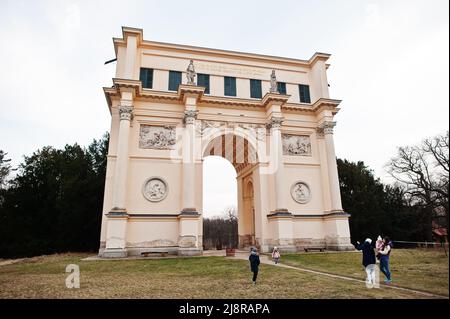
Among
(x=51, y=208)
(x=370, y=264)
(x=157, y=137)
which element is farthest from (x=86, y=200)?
(x=370, y=264)

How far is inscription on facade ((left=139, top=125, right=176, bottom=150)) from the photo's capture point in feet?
78.9

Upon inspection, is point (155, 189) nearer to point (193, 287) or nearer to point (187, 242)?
point (187, 242)

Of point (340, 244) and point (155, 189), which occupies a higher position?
point (155, 189)

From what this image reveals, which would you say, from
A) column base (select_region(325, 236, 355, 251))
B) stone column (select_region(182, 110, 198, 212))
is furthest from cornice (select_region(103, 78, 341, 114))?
column base (select_region(325, 236, 355, 251))

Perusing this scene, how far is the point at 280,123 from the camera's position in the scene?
2538 cm

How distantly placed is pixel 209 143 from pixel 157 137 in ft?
14.4

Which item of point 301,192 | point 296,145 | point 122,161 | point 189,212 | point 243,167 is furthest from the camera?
point 243,167

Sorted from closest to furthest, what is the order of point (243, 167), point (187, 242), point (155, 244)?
point (187, 242) < point (155, 244) < point (243, 167)

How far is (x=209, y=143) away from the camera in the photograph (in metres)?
25.8

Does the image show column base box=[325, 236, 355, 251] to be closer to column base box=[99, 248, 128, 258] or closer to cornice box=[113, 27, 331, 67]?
column base box=[99, 248, 128, 258]

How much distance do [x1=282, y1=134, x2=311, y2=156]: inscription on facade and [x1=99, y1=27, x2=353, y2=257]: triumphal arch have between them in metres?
0.09

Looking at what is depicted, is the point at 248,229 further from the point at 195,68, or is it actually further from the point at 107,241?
the point at 195,68
